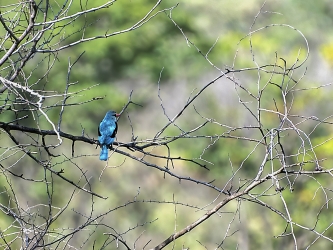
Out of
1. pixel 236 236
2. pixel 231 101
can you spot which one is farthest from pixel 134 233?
pixel 231 101

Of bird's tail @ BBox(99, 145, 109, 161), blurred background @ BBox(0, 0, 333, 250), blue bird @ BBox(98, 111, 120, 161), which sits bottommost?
bird's tail @ BBox(99, 145, 109, 161)

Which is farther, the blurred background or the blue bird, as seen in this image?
the blurred background

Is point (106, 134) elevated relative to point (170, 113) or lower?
lower

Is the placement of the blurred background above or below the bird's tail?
above

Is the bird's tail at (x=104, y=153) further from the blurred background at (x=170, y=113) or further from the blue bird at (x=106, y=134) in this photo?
the blurred background at (x=170, y=113)

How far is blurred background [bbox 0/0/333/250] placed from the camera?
48.9 ft

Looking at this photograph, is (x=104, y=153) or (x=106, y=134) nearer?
(x=104, y=153)

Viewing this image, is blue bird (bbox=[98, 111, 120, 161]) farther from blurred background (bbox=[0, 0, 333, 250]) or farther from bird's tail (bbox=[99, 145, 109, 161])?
blurred background (bbox=[0, 0, 333, 250])

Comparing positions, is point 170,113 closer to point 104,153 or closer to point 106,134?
point 106,134

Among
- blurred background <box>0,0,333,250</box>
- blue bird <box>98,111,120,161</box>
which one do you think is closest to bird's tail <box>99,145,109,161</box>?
blue bird <box>98,111,120,161</box>

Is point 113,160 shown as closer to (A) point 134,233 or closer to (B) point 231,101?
(A) point 134,233

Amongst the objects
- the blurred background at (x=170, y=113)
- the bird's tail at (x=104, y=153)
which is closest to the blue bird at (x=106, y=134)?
the bird's tail at (x=104, y=153)

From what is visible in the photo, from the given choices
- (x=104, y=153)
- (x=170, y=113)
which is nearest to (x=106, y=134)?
(x=104, y=153)

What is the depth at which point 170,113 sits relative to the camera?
710 inches
